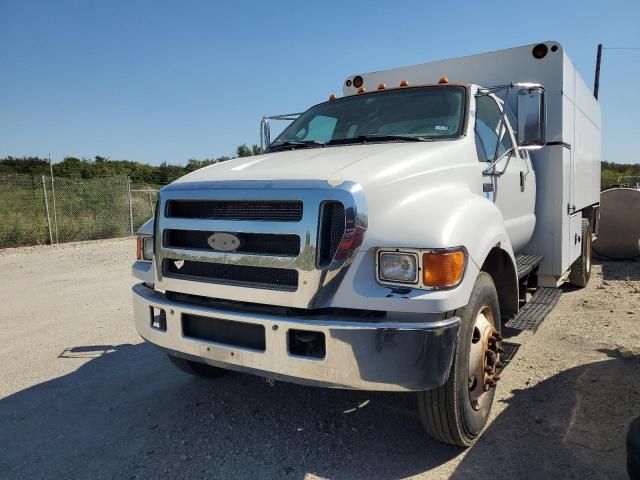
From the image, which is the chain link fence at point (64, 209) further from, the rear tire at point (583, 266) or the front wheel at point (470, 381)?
the front wheel at point (470, 381)

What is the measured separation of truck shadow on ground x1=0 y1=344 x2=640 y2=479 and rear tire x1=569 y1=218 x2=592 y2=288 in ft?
9.81

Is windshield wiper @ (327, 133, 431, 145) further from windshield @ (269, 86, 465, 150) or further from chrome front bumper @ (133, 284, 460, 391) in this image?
chrome front bumper @ (133, 284, 460, 391)

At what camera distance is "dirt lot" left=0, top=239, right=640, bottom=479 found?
2.74 m

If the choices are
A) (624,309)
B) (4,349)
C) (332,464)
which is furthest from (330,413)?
(624,309)

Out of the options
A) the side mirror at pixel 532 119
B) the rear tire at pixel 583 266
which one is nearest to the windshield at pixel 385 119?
the side mirror at pixel 532 119

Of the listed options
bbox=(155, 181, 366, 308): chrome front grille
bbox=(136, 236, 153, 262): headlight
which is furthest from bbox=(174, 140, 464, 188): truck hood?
bbox=(136, 236, 153, 262): headlight

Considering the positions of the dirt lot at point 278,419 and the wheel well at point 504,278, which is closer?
the dirt lot at point 278,419

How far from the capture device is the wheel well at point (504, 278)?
3.27m

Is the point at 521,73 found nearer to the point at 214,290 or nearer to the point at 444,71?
A: the point at 444,71

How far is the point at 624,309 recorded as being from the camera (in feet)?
19.2

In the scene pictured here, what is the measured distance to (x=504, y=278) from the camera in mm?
3418

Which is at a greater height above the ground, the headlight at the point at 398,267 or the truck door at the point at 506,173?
the truck door at the point at 506,173

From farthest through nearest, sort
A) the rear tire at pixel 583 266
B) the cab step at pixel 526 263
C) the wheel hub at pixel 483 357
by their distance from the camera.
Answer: the rear tire at pixel 583 266 → the cab step at pixel 526 263 → the wheel hub at pixel 483 357

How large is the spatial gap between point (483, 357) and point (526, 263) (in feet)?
5.32
